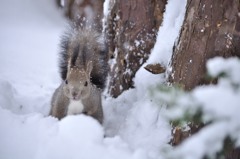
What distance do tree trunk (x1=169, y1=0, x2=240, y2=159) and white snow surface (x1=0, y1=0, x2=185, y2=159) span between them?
0.33 metres

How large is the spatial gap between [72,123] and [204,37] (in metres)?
0.95

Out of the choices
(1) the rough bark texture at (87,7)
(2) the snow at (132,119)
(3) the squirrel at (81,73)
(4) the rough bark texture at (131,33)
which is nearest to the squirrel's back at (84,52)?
(3) the squirrel at (81,73)

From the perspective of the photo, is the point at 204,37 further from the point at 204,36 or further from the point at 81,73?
the point at 81,73

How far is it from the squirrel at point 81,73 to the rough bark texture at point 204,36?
0.85 metres

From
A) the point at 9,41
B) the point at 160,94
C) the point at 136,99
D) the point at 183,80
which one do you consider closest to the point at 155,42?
the point at 136,99

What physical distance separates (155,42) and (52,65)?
2.69 metres

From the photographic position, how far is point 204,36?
240 cm

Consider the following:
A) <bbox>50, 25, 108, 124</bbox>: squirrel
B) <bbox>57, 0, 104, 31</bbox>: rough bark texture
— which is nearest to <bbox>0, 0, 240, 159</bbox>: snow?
<bbox>50, 25, 108, 124</bbox>: squirrel

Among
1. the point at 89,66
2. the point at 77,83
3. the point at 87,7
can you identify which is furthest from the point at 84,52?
the point at 87,7

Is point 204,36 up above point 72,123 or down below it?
above

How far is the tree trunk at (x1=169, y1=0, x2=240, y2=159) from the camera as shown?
2.30 metres

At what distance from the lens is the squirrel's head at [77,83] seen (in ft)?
10.0

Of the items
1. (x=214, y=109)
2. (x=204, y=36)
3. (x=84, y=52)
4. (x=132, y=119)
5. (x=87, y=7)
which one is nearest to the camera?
(x=214, y=109)

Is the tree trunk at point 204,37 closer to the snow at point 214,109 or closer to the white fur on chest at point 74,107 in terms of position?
the white fur on chest at point 74,107
